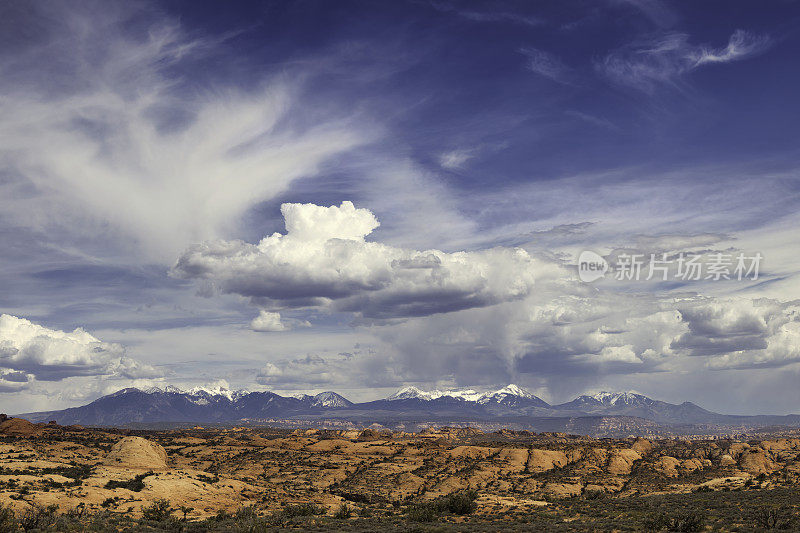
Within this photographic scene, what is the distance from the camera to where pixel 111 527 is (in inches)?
1481

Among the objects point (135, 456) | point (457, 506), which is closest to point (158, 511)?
point (457, 506)

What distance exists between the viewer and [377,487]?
88.4 m

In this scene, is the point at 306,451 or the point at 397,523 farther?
the point at 306,451

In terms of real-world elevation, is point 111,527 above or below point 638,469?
above

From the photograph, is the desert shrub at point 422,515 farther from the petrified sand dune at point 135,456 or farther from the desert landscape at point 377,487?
the petrified sand dune at point 135,456

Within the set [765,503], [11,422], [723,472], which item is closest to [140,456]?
[765,503]

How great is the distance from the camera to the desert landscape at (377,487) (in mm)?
42719

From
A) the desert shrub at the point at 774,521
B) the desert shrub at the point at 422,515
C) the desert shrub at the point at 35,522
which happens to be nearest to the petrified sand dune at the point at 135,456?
the desert shrub at the point at 35,522

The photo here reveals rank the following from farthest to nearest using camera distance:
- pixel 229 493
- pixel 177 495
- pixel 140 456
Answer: pixel 140 456, pixel 229 493, pixel 177 495

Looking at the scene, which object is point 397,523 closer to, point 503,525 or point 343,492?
point 503,525

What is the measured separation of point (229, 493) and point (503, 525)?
111 ft

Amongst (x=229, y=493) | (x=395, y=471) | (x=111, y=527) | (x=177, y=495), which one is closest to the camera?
(x=111, y=527)

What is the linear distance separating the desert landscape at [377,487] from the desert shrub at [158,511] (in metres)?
0.25

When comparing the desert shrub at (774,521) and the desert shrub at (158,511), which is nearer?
the desert shrub at (774,521)
